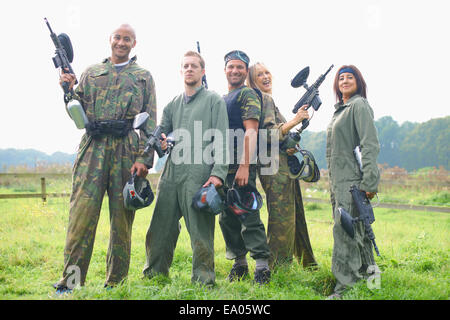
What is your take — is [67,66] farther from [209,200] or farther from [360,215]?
[360,215]

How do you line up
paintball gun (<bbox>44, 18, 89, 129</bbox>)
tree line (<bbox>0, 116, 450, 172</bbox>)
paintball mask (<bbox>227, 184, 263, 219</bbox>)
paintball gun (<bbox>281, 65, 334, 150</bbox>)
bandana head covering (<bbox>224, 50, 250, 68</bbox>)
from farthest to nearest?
1. tree line (<bbox>0, 116, 450, 172</bbox>)
2. paintball gun (<bbox>281, 65, 334, 150</bbox>)
3. bandana head covering (<bbox>224, 50, 250, 68</bbox>)
4. paintball mask (<bbox>227, 184, 263, 219</bbox>)
5. paintball gun (<bbox>44, 18, 89, 129</bbox>)

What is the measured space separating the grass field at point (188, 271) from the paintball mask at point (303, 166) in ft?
3.40

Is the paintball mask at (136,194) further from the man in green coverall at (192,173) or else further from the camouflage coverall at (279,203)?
the camouflage coverall at (279,203)

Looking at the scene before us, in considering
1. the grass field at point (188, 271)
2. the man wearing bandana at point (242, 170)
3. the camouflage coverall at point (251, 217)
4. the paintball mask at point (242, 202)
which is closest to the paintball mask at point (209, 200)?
the paintball mask at point (242, 202)

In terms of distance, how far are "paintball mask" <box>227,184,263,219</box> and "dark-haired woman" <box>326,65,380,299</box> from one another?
2.66 ft

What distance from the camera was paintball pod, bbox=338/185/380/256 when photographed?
342 centimetres

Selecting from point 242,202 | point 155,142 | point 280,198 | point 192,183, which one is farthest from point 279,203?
point 155,142

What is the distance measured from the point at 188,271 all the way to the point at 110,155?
196 cm

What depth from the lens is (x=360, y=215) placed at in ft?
11.4

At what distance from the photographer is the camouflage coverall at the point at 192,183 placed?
11.6 feet

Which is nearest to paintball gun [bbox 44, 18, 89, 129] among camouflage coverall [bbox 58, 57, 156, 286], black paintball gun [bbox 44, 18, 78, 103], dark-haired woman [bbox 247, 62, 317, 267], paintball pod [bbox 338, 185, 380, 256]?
black paintball gun [bbox 44, 18, 78, 103]

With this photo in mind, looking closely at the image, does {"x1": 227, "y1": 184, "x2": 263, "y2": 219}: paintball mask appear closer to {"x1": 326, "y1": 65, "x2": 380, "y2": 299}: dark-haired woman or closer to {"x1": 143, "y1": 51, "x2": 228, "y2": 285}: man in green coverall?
{"x1": 143, "y1": 51, "x2": 228, "y2": 285}: man in green coverall
